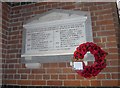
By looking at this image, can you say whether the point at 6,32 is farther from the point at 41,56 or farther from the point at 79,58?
the point at 79,58

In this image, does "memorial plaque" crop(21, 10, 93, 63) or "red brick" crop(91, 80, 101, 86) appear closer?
"red brick" crop(91, 80, 101, 86)

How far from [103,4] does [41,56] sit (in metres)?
1.08

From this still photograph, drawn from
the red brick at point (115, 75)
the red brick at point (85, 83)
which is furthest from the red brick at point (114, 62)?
the red brick at point (85, 83)

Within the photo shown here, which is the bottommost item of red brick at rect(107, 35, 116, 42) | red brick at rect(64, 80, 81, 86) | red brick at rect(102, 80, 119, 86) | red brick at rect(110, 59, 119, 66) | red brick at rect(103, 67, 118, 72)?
red brick at rect(64, 80, 81, 86)

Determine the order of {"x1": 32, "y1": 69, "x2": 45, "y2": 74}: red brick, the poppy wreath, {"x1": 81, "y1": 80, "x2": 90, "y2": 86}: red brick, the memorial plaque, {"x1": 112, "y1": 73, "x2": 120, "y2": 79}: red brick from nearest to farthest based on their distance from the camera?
the poppy wreath
{"x1": 112, "y1": 73, "x2": 120, "y2": 79}: red brick
{"x1": 81, "y1": 80, "x2": 90, "y2": 86}: red brick
the memorial plaque
{"x1": 32, "y1": 69, "x2": 45, "y2": 74}: red brick

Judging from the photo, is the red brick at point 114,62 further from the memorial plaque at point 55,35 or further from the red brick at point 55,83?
the red brick at point 55,83

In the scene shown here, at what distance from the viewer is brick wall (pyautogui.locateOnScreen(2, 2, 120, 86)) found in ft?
6.08

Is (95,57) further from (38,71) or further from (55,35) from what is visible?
(38,71)

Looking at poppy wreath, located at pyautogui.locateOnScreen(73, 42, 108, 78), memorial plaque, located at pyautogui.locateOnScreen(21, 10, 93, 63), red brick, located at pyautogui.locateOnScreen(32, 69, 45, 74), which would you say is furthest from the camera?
red brick, located at pyautogui.locateOnScreen(32, 69, 45, 74)

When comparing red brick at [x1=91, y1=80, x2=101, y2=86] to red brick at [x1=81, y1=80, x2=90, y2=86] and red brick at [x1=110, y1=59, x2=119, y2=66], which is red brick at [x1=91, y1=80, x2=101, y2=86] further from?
red brick at [x1=110, y1=59, x2=119, y2=66]

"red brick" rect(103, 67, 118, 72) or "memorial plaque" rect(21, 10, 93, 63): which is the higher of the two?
"memorial plaque" rect(21, 10, 93, 63)

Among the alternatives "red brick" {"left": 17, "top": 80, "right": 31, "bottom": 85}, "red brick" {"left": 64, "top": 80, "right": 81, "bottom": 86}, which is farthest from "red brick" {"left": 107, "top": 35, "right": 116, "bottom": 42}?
"red brick" {"left": 17, "top": 80, "right": 31, "bottom": 85}

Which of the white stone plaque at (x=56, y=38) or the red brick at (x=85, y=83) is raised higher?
the white stone plaque at (x=56, y=38)

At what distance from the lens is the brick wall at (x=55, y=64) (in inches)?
72.9
